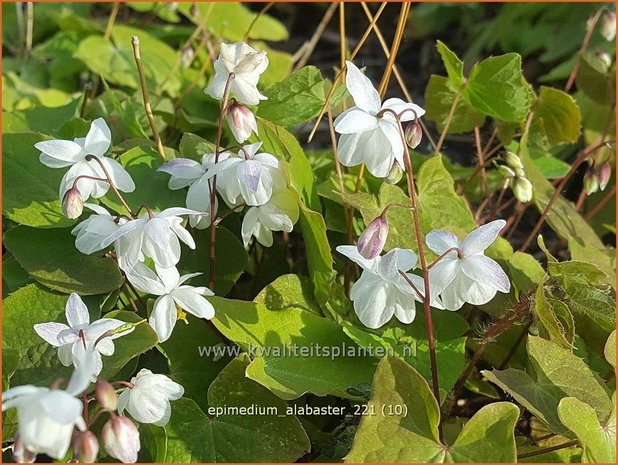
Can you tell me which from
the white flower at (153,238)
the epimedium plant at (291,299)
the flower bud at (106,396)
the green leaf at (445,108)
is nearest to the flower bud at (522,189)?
the epimedium plant at (291,299)

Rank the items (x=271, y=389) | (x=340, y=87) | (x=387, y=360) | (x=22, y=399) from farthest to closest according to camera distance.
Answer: (x=340, y=87)
(x=271, y=389)
(x=387, y=360)
(x=22, y=399)

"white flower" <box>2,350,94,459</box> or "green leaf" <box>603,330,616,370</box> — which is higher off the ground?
"white flower" <box>2,350,94,459</box>

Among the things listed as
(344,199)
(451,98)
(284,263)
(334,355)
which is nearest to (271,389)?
(334,355)

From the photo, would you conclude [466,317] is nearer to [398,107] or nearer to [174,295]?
[398,107]

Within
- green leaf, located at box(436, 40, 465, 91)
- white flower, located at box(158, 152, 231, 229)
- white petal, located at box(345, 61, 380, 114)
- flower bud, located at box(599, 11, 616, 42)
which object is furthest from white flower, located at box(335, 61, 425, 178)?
flower bud, located at box(599, 11, 616, 42)

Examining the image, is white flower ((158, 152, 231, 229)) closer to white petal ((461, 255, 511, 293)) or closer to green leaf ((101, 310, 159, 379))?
green leaf ((101, 310, 159, 379))

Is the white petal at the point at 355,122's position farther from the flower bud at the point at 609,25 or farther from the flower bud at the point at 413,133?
the flower bud at the point at 609,25
